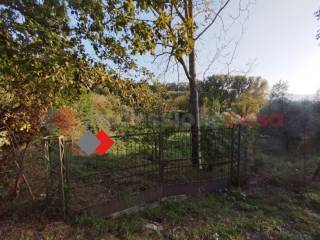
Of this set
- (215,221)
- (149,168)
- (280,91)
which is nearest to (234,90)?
(280,91)

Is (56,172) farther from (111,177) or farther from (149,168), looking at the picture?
(149,168)

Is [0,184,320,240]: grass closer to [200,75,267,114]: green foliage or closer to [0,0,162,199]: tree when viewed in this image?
[0,0,162,199]: tree

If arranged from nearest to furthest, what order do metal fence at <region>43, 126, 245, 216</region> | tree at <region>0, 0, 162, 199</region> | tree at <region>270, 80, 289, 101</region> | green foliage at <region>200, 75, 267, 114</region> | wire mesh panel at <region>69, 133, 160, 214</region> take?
tree at <region>0, 0, 162, 199</region>, metal fence at <region>43, 126, 245, 216</region>, wire mesh panel at <region>69, 133, 160, 214</region>, tree at <region>270, 80, 289, 101</region>, green foliage at <region>200, 75, 267, 114</region>

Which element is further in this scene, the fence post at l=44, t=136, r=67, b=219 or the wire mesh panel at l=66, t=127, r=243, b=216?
the wire mesh panel at l=66, t=127, r=243, b=216

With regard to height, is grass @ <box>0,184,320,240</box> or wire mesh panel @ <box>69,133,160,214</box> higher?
wire mesh panel @ <box>69,133,160,214</box>

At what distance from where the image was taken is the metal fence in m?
3.97

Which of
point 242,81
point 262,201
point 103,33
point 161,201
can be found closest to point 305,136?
point 262,201

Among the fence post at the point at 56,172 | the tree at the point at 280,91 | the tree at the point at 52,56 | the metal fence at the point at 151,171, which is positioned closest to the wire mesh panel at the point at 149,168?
the metal fence at the point at 151,171

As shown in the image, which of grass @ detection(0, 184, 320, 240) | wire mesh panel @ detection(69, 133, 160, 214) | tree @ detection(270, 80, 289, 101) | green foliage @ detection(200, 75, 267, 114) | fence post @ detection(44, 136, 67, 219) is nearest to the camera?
grass @ detection(0, 184, 320, 240)

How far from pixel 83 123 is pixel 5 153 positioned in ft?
12.4

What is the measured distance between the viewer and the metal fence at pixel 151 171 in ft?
13.0

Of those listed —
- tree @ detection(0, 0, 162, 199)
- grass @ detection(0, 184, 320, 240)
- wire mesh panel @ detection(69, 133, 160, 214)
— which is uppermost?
tree @ detection(0, 0, 162, 199)

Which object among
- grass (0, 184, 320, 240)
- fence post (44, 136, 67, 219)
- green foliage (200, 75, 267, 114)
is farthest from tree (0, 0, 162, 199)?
green foliage (200, 75, 267, 114)

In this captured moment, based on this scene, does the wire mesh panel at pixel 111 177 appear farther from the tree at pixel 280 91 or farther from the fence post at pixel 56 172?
the tree at pixel 280 91
